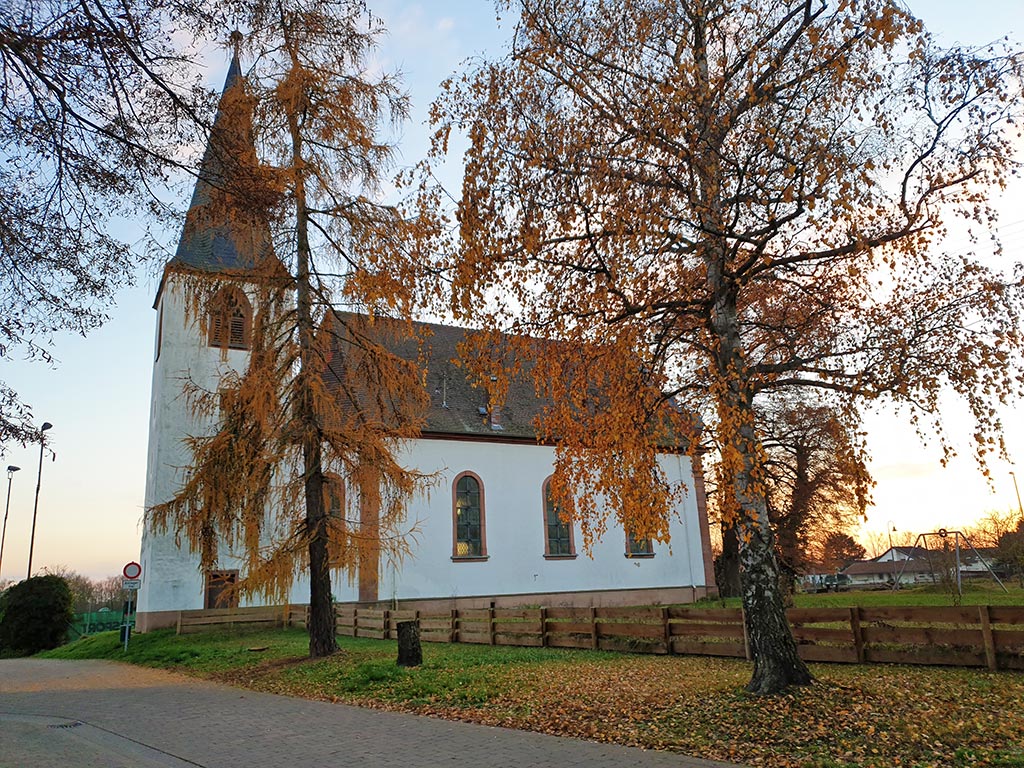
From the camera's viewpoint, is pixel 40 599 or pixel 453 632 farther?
pixel 40 599

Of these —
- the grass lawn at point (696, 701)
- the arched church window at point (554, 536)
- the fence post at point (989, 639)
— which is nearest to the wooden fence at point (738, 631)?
the fence post at point (989, 639)

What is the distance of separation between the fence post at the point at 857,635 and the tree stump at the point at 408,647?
702 centimetres

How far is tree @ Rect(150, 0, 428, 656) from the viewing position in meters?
13.5

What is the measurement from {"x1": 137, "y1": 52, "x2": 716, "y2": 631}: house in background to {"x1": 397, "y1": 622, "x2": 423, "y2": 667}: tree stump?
8.38 metres

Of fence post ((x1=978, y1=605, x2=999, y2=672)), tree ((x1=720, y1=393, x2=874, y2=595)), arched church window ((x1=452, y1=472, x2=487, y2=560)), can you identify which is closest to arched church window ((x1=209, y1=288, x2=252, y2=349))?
arched church window ((x1=452, y1=472, x2=487, y2=560))

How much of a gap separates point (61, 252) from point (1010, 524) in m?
42.8

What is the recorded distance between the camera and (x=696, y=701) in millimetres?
8594

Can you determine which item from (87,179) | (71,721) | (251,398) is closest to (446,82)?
(87,179)

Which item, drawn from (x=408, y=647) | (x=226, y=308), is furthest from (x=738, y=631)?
(x=226, y=308)

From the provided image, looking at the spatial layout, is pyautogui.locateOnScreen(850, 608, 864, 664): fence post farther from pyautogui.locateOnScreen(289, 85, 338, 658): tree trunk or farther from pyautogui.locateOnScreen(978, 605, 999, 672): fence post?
pyautogui.locateOnScreen(289, 85, 338, 658): tree trunk

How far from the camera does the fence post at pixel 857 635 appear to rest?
10.9 m

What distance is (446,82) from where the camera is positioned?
976 cm

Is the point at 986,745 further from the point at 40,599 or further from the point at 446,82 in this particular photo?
the point at 40,599

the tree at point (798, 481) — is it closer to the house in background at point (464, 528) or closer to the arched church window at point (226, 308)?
the house in background at point (464, 528)
